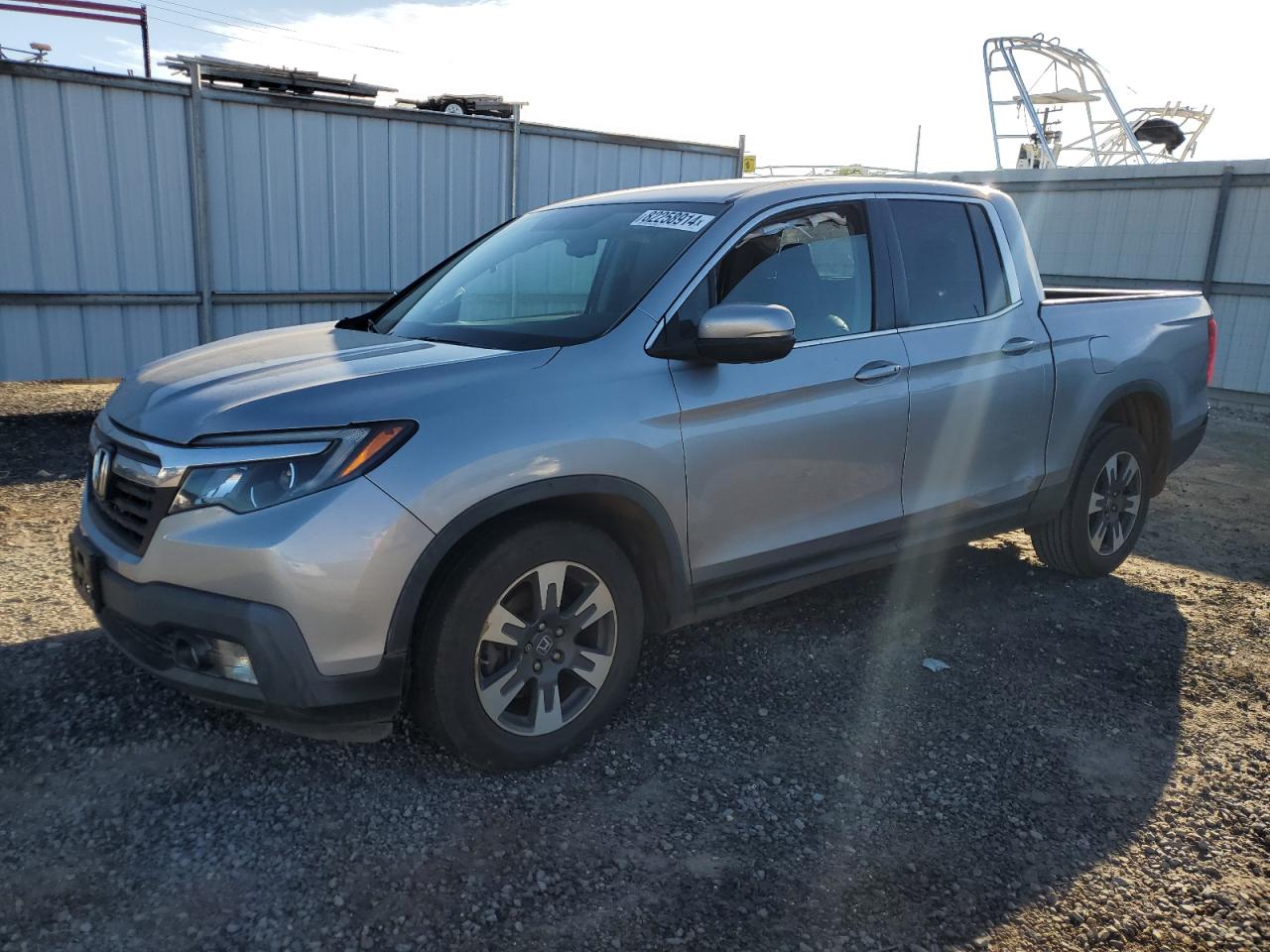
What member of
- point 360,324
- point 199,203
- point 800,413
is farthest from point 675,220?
point 199,203

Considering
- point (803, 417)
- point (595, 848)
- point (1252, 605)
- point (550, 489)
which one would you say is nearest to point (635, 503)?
point (550, 489)

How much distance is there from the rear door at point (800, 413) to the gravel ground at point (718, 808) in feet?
2.02

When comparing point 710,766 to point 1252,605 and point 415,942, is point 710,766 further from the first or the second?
point 1252,605

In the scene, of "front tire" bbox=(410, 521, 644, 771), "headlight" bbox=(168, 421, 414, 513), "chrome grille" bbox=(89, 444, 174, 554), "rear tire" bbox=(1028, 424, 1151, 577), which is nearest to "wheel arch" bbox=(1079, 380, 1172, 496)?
"rear tire" bbox=(1028, 424, 1151, 577)

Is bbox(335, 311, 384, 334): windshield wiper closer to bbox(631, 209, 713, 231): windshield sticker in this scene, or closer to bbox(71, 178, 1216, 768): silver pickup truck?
bbox(71, 178, 1216, 768): silver pickup truck

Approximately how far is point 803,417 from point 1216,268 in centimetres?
984

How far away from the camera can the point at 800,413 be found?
3523 mm

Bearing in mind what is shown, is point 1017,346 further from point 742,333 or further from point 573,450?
point 573,450

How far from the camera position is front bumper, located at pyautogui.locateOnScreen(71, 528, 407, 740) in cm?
260

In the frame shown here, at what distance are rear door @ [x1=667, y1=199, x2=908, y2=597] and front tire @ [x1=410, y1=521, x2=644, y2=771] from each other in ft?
1.24

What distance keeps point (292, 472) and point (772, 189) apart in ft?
6.85

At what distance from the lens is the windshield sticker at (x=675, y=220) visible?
355 cm

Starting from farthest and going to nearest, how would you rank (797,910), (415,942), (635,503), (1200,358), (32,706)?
(1200,358) → (32,706) → (635,503) → (797,910) → (415,942)

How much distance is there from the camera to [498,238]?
432 cm
